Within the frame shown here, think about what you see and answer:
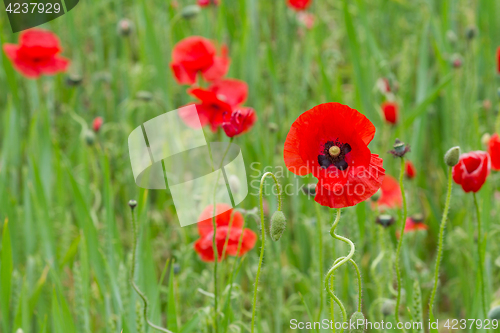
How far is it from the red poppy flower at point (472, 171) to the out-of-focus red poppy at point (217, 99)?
418mm

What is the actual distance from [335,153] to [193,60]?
66 centimetres

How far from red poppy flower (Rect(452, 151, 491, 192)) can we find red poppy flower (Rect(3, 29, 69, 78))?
1217 mm

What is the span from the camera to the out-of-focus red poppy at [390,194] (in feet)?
3.75

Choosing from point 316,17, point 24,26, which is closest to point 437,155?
point 316,17

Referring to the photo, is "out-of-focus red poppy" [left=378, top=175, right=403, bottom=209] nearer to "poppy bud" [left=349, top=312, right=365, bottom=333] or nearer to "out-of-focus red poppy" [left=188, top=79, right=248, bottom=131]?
"out-of-focus red poppy" [left=188, top=79, right=248, bottom=131]

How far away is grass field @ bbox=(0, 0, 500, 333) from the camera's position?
0.88m

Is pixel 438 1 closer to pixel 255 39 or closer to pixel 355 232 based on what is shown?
pixel 255 39

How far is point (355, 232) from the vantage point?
35.7 inches

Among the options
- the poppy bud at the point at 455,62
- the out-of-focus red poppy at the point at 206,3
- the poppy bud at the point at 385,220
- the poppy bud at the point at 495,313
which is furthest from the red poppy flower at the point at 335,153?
the out-of-focus red poppy at the point at 206,3

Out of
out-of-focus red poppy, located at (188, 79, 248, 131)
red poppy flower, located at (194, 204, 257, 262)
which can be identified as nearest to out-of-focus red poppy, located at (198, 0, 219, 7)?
out-of-focus red poppy, located at (188, 79, 248, 131)

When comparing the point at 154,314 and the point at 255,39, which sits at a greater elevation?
the point at 255,39

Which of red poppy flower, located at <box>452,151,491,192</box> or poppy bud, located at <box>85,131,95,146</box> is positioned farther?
poppy bud, located at <box>85,131,95,146</box>

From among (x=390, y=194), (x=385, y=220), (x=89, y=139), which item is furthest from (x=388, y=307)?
(x=89, y=139)

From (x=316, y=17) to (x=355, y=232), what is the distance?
105 centimetres
